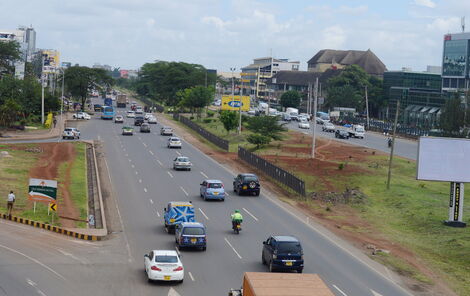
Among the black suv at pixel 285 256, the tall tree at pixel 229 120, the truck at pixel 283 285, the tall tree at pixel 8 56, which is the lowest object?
the black suv at pixel 285 256

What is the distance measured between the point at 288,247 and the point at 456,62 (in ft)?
378

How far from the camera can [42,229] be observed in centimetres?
3847

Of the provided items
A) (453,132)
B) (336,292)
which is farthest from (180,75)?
(336,292)

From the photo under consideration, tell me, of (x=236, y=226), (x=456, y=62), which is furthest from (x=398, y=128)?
(x=236, y=226)

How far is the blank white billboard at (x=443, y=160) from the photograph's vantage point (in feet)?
146

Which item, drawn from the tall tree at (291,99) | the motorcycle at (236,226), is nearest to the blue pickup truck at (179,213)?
the motorcycle at (236,226)

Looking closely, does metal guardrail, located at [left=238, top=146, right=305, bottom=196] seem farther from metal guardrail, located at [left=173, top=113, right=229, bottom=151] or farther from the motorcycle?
the motorcycle

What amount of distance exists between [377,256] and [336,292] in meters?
8.67

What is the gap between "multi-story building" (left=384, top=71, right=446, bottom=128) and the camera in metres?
140

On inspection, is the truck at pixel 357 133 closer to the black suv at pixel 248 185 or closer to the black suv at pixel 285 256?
the black suv at pixel 248 185

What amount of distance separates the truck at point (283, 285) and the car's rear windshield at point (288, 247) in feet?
32.2

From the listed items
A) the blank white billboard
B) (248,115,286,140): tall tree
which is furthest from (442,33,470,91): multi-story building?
the blank white billboard

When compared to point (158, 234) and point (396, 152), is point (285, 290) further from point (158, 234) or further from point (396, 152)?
point (396, 152)

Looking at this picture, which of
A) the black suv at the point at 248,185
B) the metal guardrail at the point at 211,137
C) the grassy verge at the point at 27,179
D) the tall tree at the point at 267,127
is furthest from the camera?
the tall tree at the point at 267,127
